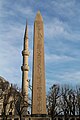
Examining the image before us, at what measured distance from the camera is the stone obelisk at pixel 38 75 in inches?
481

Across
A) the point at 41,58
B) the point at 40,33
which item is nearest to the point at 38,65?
the point at 41,58

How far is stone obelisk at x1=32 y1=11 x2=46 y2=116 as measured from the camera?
40.1 feet

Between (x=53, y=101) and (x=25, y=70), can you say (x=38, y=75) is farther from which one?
(x=25, y=70)

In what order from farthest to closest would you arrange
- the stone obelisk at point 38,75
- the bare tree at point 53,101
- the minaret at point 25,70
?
the minaret at point 25,70 → the bare tree at point 53,101 → the stone obelisk at point 38,75

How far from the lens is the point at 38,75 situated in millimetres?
12750

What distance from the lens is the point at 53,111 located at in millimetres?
29562

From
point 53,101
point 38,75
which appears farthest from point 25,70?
point 38,75

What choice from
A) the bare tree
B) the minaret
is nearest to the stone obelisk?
the bare tree

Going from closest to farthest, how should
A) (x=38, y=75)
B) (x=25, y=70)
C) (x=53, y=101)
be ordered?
1. (x=38, y=75)
2. (x=53, y=101)
3. (x=25, y=70)

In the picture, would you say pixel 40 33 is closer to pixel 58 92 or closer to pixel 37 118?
pixel 37 118

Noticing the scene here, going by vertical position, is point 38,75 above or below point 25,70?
below

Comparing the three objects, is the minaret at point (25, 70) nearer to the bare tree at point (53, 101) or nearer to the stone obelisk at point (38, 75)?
the bare tree at point (53, 101)

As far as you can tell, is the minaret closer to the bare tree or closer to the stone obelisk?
the bare tree

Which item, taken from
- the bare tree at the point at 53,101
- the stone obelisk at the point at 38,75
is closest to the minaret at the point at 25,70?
the bare tree at the point at 53,101
